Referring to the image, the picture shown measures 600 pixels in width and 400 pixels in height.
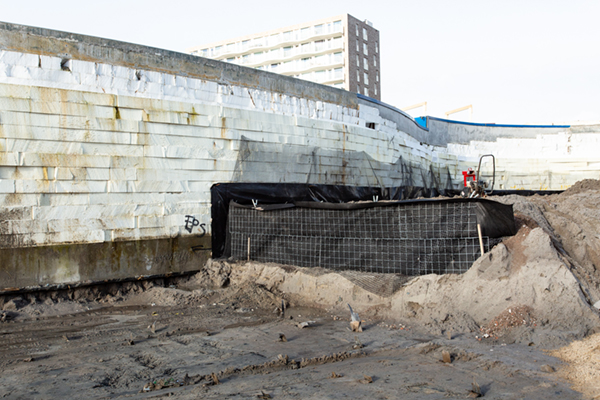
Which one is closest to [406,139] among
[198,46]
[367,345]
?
[367,345]

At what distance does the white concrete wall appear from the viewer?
7.87 m

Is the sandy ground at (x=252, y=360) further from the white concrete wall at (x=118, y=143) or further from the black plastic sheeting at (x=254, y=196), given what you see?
the black plastic sheeting at (x=254, y=196)

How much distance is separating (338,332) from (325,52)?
48426 millimetres

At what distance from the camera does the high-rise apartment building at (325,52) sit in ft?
164

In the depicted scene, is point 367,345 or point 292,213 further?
point 292,213

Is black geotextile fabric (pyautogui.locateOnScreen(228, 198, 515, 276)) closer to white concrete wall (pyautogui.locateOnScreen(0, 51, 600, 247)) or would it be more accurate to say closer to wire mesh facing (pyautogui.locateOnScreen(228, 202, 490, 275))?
wire mesh facing (pyautogui.locateOnScreen(228, 202, 490, 275))

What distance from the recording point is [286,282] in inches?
340

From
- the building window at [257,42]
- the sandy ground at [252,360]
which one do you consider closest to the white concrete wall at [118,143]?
the sandy ground at [252,360]

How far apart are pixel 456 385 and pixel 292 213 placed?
523 centimetres

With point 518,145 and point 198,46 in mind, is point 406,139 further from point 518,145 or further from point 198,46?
point 198,46

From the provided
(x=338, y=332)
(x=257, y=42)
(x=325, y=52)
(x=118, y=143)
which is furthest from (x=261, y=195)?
(x=257, y=42)

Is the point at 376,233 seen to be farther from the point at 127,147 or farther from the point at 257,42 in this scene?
the point at 257,42

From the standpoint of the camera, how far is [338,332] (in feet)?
20.6

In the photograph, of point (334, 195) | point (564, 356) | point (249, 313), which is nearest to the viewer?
point (564, 356)
